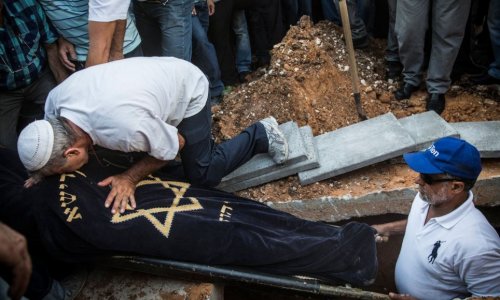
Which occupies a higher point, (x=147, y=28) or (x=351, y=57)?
(x=147, y=28)

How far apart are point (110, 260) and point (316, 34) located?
3.13 metres

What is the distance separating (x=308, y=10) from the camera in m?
5.52

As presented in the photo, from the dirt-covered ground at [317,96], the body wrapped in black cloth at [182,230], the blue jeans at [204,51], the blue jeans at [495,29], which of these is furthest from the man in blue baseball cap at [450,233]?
the blue jeans at [204,51]

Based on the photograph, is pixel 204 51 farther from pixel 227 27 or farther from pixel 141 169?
pixel 141 169

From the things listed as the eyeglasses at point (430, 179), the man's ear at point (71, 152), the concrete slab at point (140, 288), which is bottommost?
the concrete slab at point (140, 288)

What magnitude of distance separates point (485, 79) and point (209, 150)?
2.92 meters

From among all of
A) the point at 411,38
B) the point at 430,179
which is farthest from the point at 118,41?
the point at 411,38

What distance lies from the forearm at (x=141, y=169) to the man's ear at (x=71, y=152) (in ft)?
1.10

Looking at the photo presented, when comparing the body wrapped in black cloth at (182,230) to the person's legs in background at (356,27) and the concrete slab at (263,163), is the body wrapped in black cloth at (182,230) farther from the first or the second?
the person's legs in background at (356,27)

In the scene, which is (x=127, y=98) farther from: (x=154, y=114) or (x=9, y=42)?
(x=9, y=42)

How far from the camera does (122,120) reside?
2.58 m

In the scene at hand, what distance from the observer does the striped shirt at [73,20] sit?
3.25m

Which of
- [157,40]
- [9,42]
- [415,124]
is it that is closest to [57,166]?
[9,42]

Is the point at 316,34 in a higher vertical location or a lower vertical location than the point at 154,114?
lower
